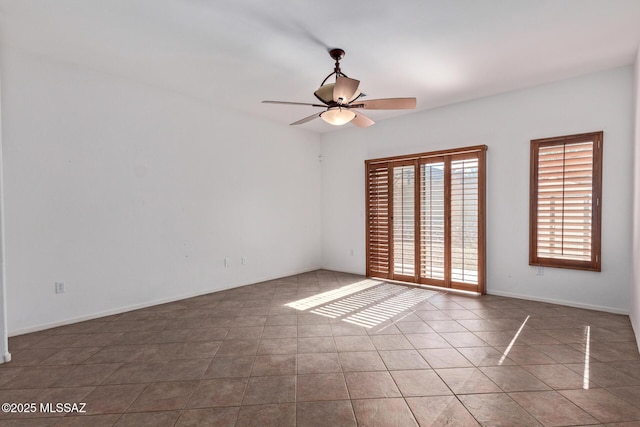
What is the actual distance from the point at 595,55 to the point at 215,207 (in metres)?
4.91

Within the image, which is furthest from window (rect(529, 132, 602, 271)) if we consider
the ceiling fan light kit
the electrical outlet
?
the electrical outlet

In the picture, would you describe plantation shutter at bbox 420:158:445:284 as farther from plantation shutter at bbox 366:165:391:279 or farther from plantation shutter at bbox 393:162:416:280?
plantation shutter at bbox 366:165:391:279

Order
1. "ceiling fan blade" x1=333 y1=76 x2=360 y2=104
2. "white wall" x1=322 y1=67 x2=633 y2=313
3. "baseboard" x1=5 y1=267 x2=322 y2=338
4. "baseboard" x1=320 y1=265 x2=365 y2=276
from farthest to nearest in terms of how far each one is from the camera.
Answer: "baseboard" x1=320 y1=265 x2=365 y2=276 < "white wall" x1=322 y1=67 x2=633 y2=313 < "baseboard" x1=5 y1=267 x2=322 y2=338 < "ceiling fan blade" x1=333 y1=76 x2=360 y2=104

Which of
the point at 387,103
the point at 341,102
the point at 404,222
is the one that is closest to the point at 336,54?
the point at 341,102

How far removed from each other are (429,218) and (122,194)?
4.22 meters

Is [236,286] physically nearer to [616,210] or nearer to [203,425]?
[203,425]

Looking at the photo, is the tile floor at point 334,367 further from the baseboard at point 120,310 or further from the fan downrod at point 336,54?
the fan downrod at point 336,54

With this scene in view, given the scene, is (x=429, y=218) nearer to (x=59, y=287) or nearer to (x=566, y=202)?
(x=566, y=202)

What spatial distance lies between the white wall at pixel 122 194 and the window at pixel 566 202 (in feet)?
12.7

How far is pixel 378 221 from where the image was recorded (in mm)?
5582

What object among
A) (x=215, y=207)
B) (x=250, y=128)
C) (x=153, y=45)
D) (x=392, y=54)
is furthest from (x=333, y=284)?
(x=153, y=45)

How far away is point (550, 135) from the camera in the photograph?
3994 mm

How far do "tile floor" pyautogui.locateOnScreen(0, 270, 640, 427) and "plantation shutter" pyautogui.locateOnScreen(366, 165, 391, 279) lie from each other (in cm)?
160

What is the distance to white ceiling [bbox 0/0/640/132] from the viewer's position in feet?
8.23
